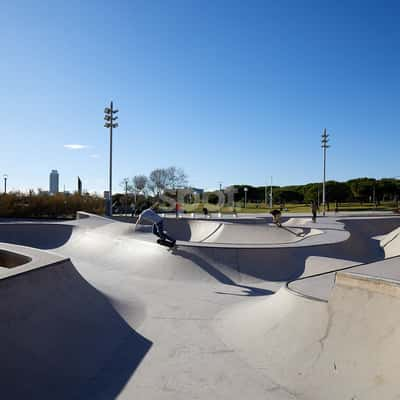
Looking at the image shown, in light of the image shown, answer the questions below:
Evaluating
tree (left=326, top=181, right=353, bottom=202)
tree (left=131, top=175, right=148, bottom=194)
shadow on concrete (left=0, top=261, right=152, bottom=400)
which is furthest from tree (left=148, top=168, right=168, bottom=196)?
shadow on concrete (left=0, top=261, right=152, bottom=400)

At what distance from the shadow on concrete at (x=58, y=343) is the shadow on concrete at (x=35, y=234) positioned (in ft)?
31.5

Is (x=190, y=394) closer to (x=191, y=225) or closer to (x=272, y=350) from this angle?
(x=272, y=350)

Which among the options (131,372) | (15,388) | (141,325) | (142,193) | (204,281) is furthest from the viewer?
(142,193)

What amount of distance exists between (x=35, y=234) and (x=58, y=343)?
39.7 ft

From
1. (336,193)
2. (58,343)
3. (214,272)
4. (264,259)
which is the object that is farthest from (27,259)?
A: (336,193)

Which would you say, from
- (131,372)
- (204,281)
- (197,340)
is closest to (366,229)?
(204,281)

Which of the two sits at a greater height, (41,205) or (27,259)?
(41,205)

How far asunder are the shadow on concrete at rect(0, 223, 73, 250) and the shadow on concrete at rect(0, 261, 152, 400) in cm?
960

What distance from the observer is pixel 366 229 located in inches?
737

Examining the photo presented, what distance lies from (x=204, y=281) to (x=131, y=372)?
448 centimetres

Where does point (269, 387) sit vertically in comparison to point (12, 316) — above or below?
below

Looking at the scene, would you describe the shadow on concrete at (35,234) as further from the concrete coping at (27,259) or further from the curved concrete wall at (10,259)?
the concrete coping at (27,259)

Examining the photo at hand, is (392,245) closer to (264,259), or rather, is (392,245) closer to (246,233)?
(246,233)

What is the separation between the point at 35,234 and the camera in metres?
14.8
